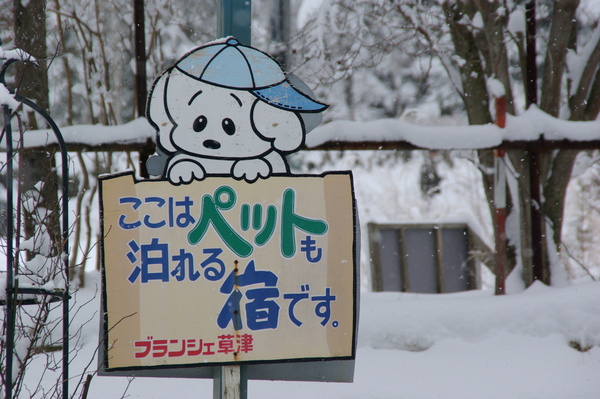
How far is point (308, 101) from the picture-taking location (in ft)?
9.57

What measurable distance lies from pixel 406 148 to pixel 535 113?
1.19 meters

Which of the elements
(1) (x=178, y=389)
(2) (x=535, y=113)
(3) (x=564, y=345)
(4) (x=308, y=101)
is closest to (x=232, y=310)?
(4) (x=308, y=101)

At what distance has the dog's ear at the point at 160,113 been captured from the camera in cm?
275

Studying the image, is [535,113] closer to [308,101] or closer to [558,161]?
[558,161]

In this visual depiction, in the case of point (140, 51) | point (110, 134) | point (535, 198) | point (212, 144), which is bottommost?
point (535, 198)

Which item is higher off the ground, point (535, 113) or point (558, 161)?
point (535, 113)

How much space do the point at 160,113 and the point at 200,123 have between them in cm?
20

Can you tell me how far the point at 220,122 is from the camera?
2811 mm

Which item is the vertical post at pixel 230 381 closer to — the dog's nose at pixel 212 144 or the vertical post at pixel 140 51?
the dog's nose at pixel 212 144

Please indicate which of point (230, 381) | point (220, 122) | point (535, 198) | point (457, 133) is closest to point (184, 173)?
point (220, 122)

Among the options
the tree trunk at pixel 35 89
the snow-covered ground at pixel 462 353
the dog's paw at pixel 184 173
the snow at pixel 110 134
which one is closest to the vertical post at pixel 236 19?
the dog's paw at pixel 184 173

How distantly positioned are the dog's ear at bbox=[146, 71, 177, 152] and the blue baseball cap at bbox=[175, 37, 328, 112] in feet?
0.44

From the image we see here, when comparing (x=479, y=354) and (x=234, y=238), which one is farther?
(x=479, y=354)

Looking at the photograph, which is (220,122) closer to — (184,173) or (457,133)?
(184,173)
